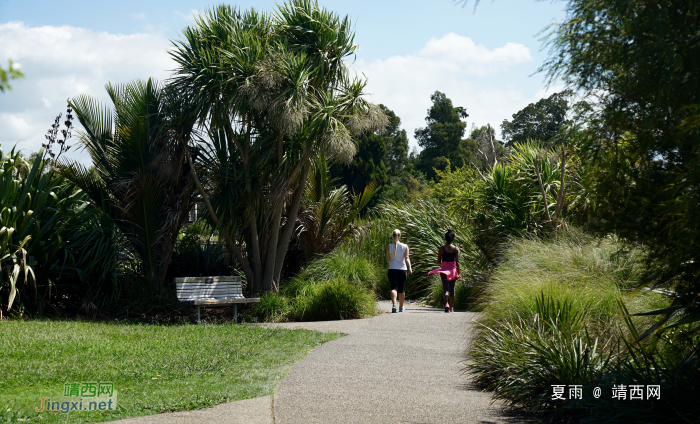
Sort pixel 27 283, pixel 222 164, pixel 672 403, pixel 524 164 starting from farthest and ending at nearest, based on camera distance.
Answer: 1. pixel 524 164
2. pixel 222 164
3. pixel 27 283
4. pixel 672 403

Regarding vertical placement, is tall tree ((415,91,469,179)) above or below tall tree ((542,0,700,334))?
above

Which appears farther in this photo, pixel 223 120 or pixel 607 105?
pixel 223 120

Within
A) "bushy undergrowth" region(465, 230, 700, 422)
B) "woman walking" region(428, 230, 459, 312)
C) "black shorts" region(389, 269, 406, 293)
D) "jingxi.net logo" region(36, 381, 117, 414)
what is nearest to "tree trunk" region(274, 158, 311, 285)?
"black shorts" region(389, 269, 406, 293)

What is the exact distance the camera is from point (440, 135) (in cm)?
5066

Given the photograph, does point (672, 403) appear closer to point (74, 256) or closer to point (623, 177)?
point (623, 177)

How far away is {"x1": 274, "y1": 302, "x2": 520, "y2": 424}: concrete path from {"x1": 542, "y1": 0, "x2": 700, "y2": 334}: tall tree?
5.42 ft

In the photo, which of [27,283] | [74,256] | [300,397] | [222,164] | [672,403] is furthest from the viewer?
[222,164]

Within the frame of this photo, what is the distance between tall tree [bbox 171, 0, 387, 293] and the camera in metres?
10.3

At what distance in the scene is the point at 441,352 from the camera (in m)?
6.96

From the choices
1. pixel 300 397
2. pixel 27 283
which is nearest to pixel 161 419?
pixel 300 397

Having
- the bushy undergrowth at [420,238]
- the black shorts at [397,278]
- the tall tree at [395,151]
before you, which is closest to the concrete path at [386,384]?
the black shorts at [397,278]

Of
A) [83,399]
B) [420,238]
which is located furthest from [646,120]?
[420,238]

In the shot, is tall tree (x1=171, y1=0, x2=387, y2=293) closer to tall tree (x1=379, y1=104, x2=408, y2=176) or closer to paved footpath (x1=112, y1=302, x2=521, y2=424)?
paved footpath (x1=112, y1=302, x2=521, y2=424)

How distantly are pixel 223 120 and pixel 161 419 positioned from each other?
728cm
